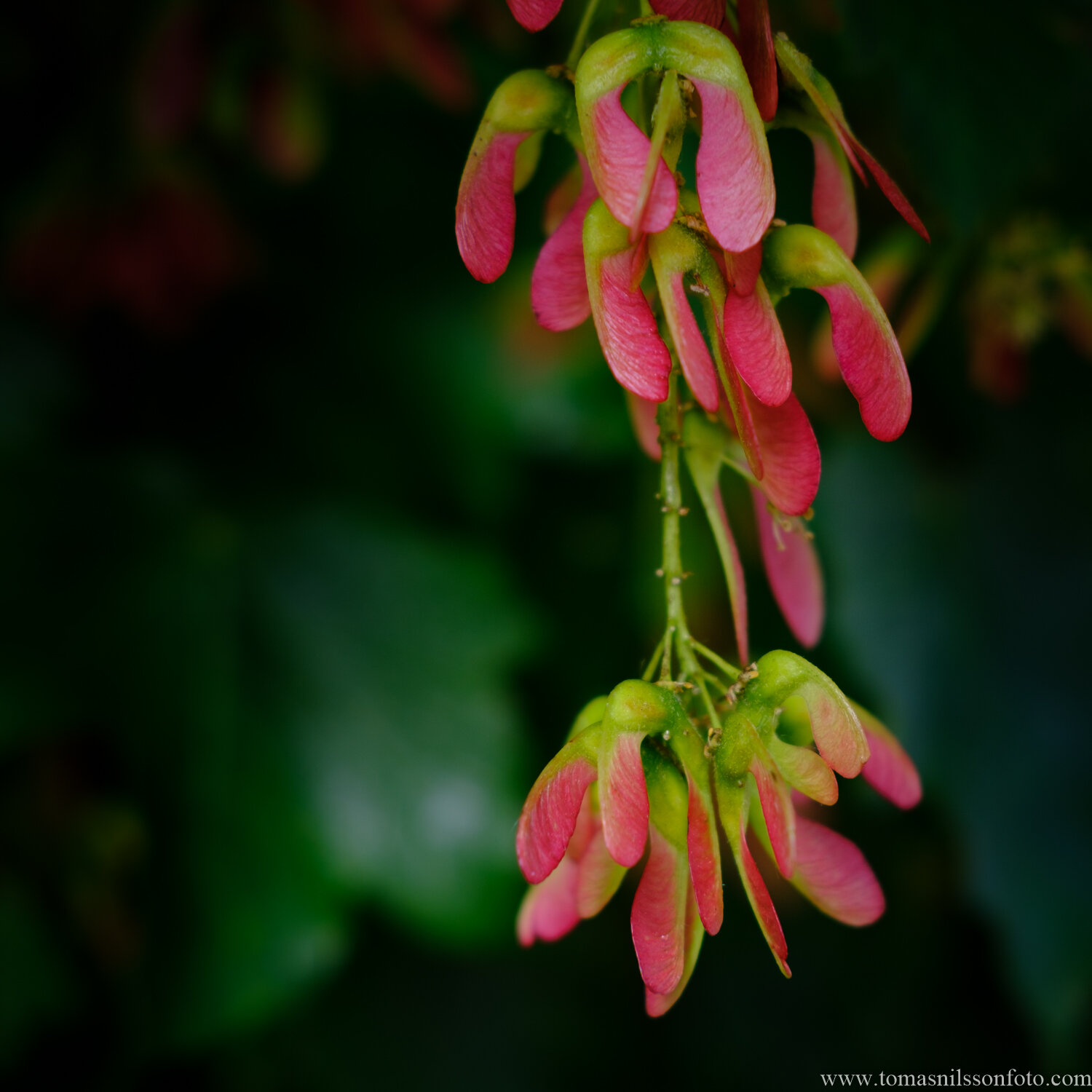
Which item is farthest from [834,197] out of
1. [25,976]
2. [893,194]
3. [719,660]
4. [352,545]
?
[25,976]

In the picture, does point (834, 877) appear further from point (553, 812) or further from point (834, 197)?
Answer: point (834, 197)

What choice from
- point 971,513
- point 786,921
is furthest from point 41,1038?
point 971,513

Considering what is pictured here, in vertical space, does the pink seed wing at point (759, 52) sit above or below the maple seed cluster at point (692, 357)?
above

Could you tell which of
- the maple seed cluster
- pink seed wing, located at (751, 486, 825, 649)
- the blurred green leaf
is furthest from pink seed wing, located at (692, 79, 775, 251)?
the blurred green leaf

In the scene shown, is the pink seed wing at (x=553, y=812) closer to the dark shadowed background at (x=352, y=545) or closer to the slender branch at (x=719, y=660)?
the slender branch at (x=719, y=660)

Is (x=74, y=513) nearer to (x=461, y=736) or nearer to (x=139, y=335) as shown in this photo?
(x=139, y=335)

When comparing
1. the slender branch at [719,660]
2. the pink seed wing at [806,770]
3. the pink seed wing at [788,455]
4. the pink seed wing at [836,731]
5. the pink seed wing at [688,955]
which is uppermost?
the pink seed wing at [788,455]

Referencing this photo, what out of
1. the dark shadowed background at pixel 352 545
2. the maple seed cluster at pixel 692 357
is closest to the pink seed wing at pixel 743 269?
the maple seed cluster at pixel 692 357

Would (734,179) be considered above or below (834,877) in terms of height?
above
